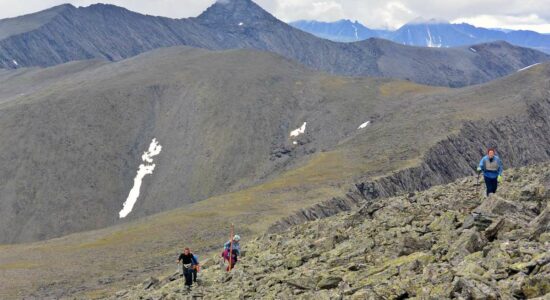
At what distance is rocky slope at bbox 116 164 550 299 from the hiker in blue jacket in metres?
0.80

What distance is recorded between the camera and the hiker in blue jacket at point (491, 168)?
23.9 m

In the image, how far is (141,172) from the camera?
419 ft

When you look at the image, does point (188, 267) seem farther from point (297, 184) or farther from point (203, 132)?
point (203, 132)

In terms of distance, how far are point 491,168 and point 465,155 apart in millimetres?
78175

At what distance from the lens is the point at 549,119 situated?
114125 millimetres

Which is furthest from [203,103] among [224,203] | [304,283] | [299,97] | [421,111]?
[304,283]

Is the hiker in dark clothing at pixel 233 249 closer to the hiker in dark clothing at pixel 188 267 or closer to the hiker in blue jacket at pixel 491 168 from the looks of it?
the hiker in dark clothing at pixel 188 267

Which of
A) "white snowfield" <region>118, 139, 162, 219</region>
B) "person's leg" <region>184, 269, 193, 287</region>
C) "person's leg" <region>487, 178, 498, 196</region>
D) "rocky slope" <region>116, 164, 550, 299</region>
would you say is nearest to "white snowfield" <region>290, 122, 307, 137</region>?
"white snowfield" <region>118, 139, 162, 219</region>

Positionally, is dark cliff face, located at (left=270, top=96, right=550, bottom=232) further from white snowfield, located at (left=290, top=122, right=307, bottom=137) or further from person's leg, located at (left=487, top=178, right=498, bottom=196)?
person's leg, located at (left=487, top=178, right=498, bottom=196)

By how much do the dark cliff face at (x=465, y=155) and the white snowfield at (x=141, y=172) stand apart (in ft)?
185

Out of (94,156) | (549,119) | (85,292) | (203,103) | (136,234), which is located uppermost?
(203,103)

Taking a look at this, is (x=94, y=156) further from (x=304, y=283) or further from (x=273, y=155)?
(x=304, y=283)

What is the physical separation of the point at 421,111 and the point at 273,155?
31941 mm

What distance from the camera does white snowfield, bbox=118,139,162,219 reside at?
386ft
